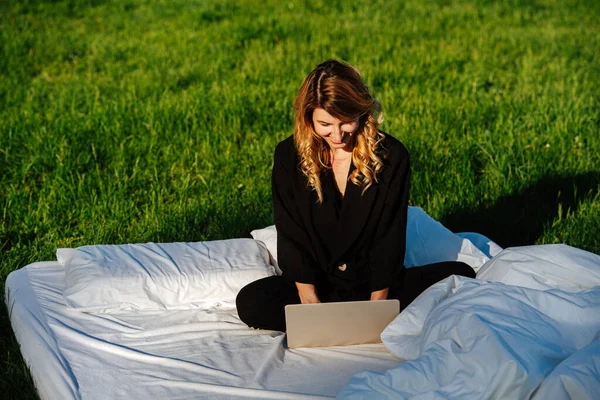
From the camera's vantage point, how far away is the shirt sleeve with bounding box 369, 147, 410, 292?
11.4ft

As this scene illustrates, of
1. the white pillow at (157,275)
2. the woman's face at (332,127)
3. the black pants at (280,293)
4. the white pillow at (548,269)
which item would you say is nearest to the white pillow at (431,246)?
the white pillow at (157,275)

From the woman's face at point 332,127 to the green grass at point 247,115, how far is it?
153 cm

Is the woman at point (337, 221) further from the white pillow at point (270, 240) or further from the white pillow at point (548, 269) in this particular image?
the white pillow at point (270, 240)

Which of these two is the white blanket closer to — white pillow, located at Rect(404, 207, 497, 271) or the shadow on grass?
white pillow, located at Rect(404, 207, 497, 271)

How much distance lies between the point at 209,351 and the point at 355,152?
107cm

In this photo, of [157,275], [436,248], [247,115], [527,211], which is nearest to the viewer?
[157,275]

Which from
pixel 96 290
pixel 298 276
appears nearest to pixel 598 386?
pixel 298 276

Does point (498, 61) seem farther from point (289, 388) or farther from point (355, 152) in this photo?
point (289, 388)

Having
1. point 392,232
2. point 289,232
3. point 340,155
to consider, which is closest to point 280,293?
point 289,232

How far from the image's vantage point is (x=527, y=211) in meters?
4.93

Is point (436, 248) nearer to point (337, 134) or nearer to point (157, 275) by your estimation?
point (337, 134)

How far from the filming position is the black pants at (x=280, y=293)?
11.4 ft

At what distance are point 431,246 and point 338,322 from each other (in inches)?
43.1

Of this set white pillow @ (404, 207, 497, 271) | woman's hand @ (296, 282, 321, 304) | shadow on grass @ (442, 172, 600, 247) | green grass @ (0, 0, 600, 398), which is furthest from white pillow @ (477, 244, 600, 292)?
shadow on grass @ (442, 172, 600, 247)
